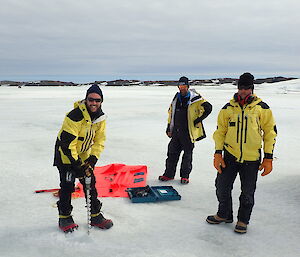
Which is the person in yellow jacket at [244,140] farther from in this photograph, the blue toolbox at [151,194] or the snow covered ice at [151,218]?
the blue toolbox at [151,194]

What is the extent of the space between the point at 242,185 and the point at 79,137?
2153 millimetres

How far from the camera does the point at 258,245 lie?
3617 mm

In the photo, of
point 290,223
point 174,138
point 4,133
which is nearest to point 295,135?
point 174,138

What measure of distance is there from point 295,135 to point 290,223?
662cm

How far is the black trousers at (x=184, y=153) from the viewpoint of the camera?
5750mm

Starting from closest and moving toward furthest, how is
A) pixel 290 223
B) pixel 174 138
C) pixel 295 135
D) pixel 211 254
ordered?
1. pixel 211 254
2. pixel 290 223
3. pixel 174 138
4. pixel 295 135

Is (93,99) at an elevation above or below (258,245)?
above

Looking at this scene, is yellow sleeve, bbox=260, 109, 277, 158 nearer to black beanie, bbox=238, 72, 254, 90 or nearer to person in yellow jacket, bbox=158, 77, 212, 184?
black beanie, bbox=238, 72, 254, 90

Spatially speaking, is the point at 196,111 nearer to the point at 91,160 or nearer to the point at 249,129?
the point at 249,129

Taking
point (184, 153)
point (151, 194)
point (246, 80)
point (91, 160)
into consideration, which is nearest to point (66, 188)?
point (91, 160)

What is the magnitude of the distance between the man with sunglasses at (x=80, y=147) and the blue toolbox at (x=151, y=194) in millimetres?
957

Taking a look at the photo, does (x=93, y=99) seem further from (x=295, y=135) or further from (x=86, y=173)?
(x=295, y=135)

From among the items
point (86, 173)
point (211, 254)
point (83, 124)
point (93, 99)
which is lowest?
point (211, 254)

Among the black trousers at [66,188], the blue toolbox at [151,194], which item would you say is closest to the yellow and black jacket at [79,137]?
the black trousers at [66,188]
